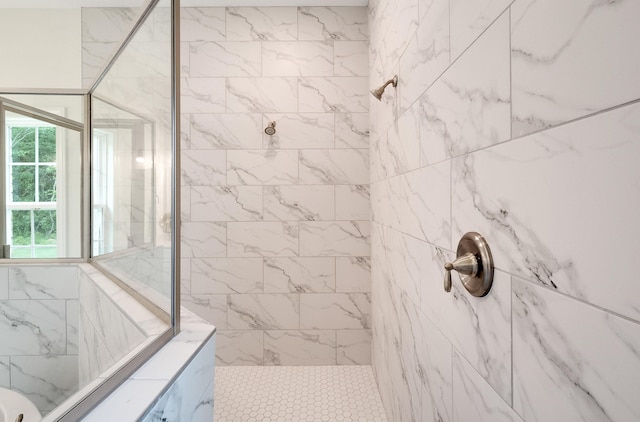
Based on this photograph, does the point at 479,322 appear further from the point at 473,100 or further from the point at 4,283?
the point at 4,283

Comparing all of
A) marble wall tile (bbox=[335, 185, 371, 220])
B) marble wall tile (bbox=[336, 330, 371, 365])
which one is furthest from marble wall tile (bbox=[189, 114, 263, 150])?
marble wall tile (bbox=[336, 330, 371, 365])

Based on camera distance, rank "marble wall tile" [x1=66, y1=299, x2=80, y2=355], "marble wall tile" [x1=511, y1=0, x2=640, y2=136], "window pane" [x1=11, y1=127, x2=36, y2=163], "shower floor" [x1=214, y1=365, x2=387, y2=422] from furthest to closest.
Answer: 1. "shower floor" [x1=214, y1=365, x2=387, y2=422]
2. "marble wall tile" [x1=66, y1=299, x2=80, y2=355]
3. "window pane" [x1=11, y1=127, x2=36, y2=163]
4. "marble wall tile" [x1=511, y1=0, x2=640, y2=136]

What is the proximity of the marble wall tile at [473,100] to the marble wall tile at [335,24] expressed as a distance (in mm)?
1520

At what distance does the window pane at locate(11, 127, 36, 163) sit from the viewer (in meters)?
0.94

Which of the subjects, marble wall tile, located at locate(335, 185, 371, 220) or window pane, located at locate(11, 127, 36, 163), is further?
marble wall tile, located at locate(335, 185, 371, 220)

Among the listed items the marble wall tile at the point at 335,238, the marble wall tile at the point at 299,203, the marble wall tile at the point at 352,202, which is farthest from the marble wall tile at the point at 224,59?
the marble wall tile at the point at 335,238

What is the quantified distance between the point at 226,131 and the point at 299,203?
0.71 m

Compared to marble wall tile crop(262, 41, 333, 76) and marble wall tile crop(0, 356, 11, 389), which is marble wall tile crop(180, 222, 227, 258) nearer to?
marble wall tile crop(262, 41, 333, 76)

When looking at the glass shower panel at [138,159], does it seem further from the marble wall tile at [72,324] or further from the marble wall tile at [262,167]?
the marble wall tile at [262,167]

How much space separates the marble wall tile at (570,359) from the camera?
36 cm

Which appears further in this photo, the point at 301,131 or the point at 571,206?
the point at 301,131

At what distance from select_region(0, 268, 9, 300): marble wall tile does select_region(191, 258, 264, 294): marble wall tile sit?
121 centimetres

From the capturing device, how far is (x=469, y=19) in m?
0.72

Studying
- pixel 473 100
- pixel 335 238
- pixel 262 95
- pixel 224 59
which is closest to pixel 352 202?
pixel 335 238
